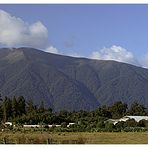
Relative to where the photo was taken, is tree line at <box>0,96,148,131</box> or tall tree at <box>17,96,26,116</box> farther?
tall tree at <box>17,96,26,116</box>

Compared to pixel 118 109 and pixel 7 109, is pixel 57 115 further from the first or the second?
pixel 118 109

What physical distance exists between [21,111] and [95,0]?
58.3 metres

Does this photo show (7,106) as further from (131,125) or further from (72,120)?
(131,125)

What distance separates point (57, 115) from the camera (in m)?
65.7

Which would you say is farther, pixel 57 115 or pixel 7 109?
pixel 7 109

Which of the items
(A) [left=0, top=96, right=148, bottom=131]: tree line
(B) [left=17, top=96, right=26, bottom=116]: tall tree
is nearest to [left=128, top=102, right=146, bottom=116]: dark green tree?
(A) [left=0, top=96, right=148, bottom=131]: tree line

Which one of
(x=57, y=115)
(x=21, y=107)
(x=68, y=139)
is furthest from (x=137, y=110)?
(x=68, y=139)

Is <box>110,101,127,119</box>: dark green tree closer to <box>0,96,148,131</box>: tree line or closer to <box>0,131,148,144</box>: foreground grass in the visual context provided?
<box>0,96,148,131</box>: tree line

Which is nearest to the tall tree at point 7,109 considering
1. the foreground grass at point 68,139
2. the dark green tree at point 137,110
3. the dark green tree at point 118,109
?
the dark green tree at point 118,109

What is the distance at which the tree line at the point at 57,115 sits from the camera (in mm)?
52312

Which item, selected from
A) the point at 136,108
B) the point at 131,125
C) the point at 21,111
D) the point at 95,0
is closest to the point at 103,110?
the point at 136,108

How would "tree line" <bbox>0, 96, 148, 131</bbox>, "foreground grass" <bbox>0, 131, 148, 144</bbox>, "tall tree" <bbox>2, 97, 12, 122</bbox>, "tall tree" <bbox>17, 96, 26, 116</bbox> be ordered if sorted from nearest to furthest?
"foreground grass" <bbox>0, 131, 148, 144</bbox> < "tree line" <bbox>0, 96, 148, 131</bbox> < "tall tree" <bbox>2, 97, 12, 122</bbox> < "tall tree" <bbox>17, 96, 26, 116</bbox>

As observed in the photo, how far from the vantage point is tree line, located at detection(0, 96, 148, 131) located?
52.3 meters

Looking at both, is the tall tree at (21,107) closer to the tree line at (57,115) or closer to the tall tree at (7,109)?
the tree line at (57,115)
